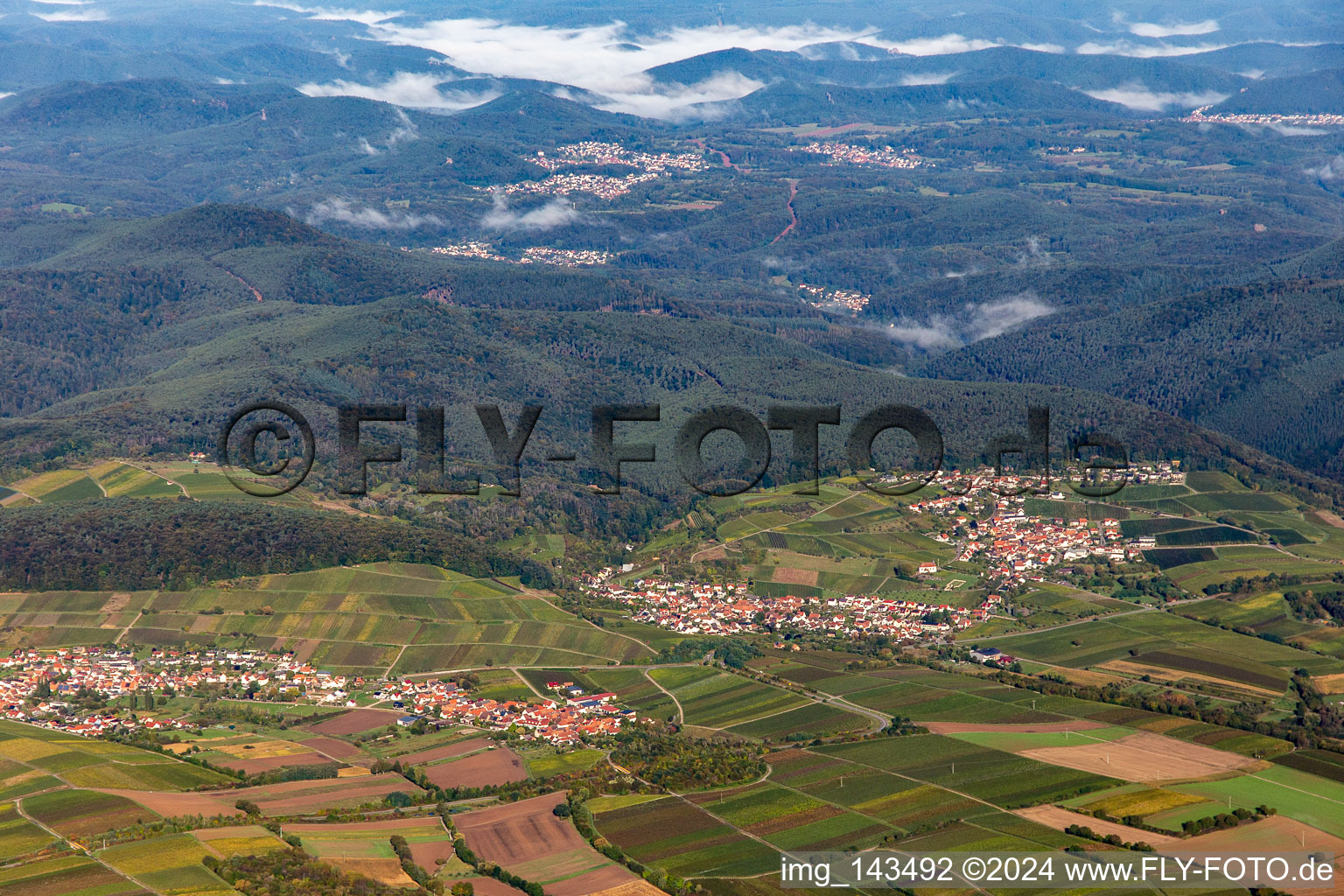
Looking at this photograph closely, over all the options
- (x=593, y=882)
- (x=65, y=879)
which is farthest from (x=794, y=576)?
(x=65, y=879)

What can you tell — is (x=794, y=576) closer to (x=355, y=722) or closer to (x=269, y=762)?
(x=355, y=722)

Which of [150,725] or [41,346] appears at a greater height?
[41,346]

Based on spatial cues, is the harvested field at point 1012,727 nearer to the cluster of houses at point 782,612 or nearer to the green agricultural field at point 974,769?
the green agricultural field at point 974,769

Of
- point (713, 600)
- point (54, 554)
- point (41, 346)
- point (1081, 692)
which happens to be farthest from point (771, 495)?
point (41, 346)

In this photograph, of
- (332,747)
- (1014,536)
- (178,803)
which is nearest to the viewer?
(178,803)

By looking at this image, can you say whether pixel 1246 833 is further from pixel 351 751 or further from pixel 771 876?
pixel 351 751

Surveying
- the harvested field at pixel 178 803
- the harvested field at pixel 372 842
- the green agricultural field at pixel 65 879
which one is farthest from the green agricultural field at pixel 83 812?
the harvested field at pixel 372 842
